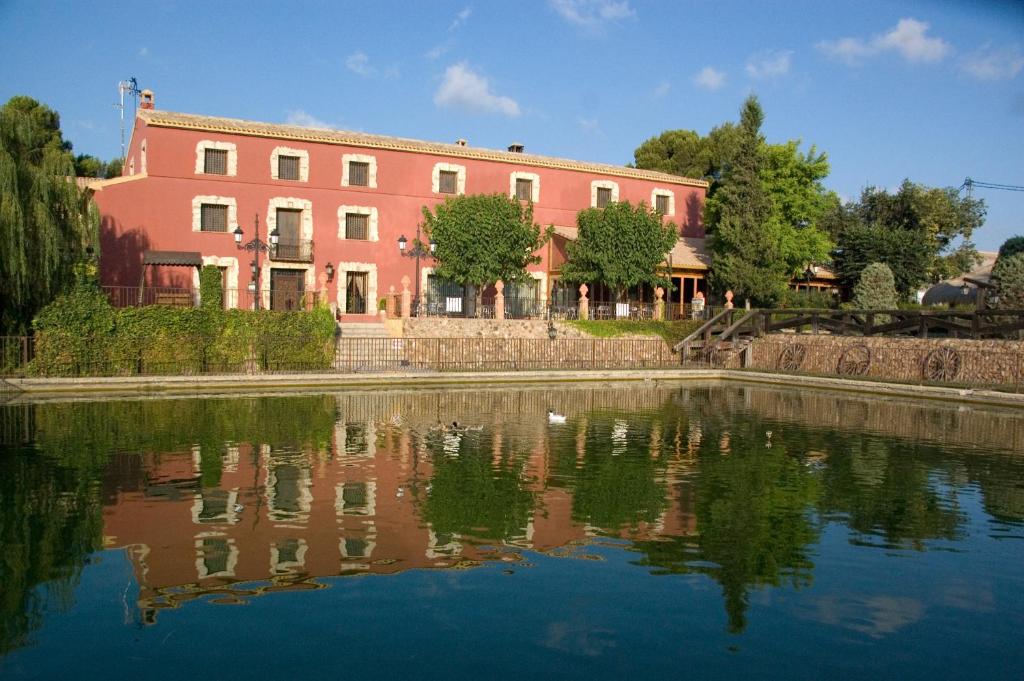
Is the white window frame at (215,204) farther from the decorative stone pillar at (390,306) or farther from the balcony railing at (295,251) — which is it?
the decorative stone pillar at (390,306)

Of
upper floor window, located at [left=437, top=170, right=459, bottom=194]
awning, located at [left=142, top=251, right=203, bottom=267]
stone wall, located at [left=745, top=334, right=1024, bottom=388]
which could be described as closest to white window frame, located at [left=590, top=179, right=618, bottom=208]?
upper floor window, located at [left=437, top=170, right=459, bottom=194]

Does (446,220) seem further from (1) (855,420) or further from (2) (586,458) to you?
(2) (586,458)

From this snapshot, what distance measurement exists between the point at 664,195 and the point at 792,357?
1399 cm

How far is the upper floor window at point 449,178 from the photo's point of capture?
1459 inches

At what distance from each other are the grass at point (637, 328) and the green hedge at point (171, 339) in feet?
35.1

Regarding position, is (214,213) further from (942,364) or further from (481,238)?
(942,364)

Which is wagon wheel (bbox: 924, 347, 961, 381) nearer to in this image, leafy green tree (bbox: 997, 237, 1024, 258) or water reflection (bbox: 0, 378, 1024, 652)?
water reflection (bbox: 0, 378, 1024, 652)

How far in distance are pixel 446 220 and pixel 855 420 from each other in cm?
1928

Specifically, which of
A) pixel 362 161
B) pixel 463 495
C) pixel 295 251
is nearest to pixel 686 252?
pixel 362 161

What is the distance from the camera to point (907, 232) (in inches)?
1652

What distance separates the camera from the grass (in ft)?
108

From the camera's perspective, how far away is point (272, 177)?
34.0m

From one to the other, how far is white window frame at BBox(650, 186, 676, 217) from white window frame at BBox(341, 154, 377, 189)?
14.1 m

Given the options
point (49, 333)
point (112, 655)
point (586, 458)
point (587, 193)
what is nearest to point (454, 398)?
point (586, 458)
